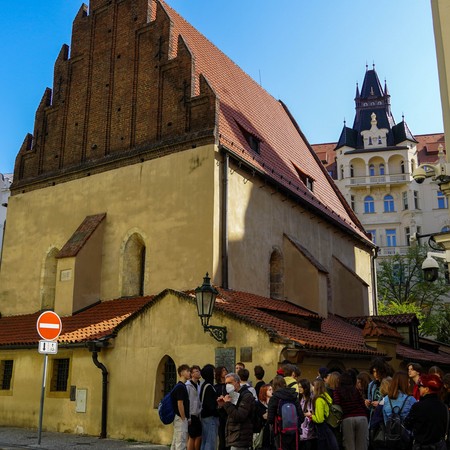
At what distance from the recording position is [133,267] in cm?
1827

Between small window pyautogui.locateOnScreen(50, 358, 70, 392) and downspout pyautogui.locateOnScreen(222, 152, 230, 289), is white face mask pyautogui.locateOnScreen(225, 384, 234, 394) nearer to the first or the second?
downspout pyautogui.locateOnScreen(222, 152, 230, 289)

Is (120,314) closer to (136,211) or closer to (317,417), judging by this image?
(136,211)

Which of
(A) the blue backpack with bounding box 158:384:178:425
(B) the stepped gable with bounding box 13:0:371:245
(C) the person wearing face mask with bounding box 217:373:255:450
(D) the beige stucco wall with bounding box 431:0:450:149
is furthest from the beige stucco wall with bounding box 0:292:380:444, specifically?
(B) the stepped gable with bounding box 13:0:371:245

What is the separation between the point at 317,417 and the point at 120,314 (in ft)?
32.2

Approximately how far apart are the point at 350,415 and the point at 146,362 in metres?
7.04

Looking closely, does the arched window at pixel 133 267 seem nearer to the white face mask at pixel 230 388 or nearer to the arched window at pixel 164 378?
the arched window at pixel 164 378

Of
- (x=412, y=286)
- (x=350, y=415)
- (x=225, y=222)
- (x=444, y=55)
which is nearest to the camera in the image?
(x=350, y=415)

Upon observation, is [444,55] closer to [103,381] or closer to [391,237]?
[103,381]

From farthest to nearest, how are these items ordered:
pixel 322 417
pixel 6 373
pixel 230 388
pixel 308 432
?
pixel 6 373, pixel 230 388, pixel 308 432, pixel 322 417

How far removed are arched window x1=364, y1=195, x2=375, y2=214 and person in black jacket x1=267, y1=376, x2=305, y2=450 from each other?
43.1m

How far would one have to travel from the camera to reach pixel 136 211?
18.2m

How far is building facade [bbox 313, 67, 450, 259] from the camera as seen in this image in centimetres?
4781

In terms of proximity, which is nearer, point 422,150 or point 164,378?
point 164,378

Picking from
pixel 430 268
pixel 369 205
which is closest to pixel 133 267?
pixel 430 268
